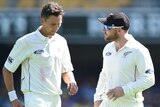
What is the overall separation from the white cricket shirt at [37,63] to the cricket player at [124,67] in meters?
0.51

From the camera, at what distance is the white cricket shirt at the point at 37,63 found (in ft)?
23.4

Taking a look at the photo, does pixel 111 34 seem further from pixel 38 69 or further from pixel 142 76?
pixel 38 69

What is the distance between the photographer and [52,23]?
7020mm

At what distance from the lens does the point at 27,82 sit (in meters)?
7.15

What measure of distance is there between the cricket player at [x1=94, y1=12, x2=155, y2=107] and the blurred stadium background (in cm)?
990

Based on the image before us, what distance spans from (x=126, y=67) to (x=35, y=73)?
90 centimetres

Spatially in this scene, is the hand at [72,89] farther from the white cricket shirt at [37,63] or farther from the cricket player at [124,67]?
the cricket player at [124,67]

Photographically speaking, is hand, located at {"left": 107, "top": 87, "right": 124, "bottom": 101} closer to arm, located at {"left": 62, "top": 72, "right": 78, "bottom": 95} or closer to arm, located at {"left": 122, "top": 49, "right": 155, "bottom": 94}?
arm, located at {"left": 122, "top": 49, "right": 155, "bottom": 94}

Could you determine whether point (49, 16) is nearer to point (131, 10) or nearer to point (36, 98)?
point (36, 98)

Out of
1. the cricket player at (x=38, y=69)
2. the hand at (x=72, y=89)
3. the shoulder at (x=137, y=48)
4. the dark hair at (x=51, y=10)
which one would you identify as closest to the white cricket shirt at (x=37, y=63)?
the cricket player at (x=38, y=69)

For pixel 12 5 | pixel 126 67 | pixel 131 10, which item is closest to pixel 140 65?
pixel 126 67

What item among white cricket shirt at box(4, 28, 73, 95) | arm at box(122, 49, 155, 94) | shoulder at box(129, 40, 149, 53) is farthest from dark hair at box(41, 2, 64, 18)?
arm at box(122, 49, 155, 94)

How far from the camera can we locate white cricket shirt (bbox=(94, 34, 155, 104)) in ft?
22.8

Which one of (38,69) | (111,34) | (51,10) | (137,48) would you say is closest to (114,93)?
(137,48)
